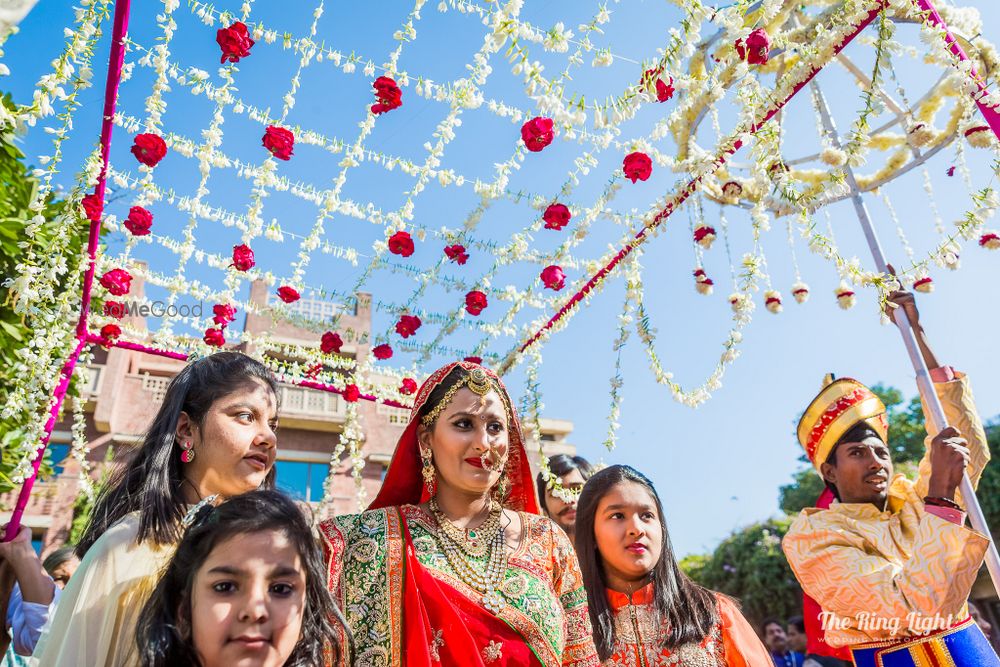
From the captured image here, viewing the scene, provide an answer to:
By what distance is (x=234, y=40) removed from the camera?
155 inches

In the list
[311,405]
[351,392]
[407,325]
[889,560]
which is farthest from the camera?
[311,405]

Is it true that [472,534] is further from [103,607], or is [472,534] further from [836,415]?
[836,415]

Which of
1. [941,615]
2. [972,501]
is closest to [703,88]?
[972,501]

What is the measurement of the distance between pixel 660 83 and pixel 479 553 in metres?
2.52

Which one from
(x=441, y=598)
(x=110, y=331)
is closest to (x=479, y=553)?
(x=441, y=598)

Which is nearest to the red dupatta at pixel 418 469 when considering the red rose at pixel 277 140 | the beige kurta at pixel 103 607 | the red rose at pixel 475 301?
the beige kurta at pixel 103 607

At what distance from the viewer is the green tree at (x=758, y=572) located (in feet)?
44.9

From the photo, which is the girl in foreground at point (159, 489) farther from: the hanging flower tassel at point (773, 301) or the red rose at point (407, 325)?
the hanging flower tassel at point (773, 301)

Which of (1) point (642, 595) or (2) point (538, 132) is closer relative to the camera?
(1) point (642, 595)

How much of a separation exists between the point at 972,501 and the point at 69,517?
15879 mm

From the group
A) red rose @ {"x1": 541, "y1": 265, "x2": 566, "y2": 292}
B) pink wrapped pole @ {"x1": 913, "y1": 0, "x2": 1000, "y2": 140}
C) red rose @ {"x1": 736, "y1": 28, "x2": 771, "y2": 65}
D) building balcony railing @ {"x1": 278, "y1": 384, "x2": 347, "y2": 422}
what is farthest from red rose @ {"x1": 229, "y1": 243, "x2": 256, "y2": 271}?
building balcony railing @ {"x1": 278, "y1": 384, "x2": 347, "y2": 422}

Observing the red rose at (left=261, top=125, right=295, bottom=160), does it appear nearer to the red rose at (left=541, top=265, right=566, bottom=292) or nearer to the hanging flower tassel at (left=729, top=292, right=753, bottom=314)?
the red rose at (left=541, top=265, right=566, bottom=292)

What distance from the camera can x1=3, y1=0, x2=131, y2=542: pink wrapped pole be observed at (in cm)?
358

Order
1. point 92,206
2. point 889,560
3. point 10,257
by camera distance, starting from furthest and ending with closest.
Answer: point 10,257 < point 92,206 < point 889,560
